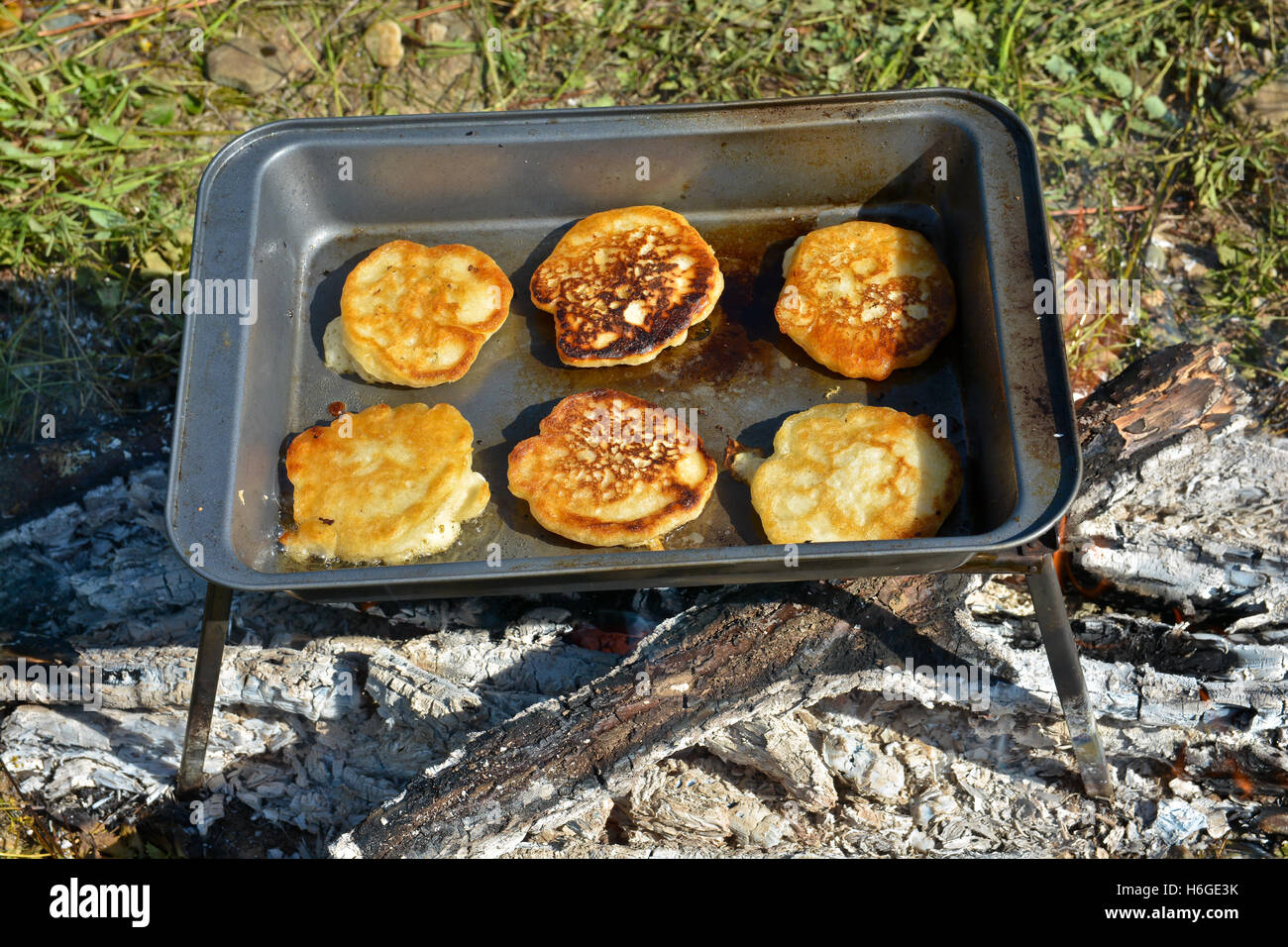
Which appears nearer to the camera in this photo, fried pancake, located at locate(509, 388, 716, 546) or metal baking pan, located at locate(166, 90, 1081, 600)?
metal baking pan, located at locate(166, 90, 1081, 600)

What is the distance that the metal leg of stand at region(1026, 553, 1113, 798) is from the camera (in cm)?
304

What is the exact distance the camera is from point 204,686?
341cm

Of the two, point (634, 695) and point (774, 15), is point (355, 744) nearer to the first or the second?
point (634, 695)

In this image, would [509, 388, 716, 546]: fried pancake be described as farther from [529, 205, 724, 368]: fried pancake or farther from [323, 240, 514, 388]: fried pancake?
[323, 240, 514, 388]: fried pancake

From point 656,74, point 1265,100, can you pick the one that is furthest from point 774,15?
point 1265,100

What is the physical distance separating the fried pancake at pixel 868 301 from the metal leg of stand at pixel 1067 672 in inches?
42.4

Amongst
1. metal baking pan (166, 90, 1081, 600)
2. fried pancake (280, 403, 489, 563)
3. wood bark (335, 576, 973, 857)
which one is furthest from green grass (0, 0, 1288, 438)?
wood bark (335, 576, 973, 857)

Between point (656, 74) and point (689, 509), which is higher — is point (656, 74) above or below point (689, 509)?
above

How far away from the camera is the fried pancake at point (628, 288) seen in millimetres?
3777

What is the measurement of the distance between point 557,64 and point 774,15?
55.1 inches

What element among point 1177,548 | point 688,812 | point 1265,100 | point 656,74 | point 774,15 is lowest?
point 688,812

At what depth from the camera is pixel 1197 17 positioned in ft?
18.8

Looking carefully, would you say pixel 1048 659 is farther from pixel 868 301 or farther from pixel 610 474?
pixel 610 474

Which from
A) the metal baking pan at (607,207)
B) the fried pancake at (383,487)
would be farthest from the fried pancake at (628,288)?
the fried pancake at (383,487)
